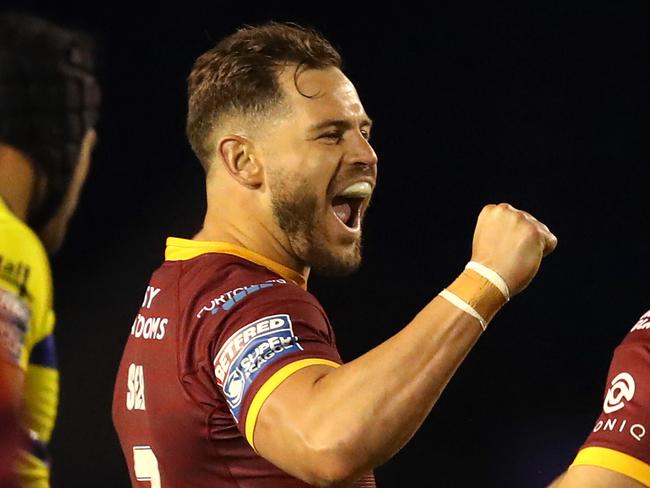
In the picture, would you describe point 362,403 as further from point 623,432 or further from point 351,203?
point 351,203

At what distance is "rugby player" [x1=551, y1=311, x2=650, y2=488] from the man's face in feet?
1.26

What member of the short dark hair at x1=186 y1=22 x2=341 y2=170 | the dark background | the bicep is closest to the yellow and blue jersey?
the bicep

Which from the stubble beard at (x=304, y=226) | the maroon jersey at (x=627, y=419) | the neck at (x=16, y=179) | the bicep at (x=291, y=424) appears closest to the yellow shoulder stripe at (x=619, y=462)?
the maroon jersey at (x=627, y=419)

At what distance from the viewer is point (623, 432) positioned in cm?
124

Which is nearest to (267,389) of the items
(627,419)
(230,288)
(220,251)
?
(230,288)

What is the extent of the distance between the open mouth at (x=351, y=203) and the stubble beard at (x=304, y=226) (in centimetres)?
3

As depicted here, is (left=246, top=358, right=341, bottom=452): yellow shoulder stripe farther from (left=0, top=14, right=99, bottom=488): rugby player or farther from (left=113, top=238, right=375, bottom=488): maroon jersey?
(left=0, top=14, right=99, bottom=488): rugby player

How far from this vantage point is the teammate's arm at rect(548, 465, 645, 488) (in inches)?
48.2

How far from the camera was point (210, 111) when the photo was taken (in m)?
1.51

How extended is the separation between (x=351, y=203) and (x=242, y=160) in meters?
0.15

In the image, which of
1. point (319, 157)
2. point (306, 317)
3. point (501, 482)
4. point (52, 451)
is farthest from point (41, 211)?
point (501, 482)

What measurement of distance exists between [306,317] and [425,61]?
1.86m

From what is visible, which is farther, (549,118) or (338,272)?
(549,118)

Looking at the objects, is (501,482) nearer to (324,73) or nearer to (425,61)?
(425,61)
